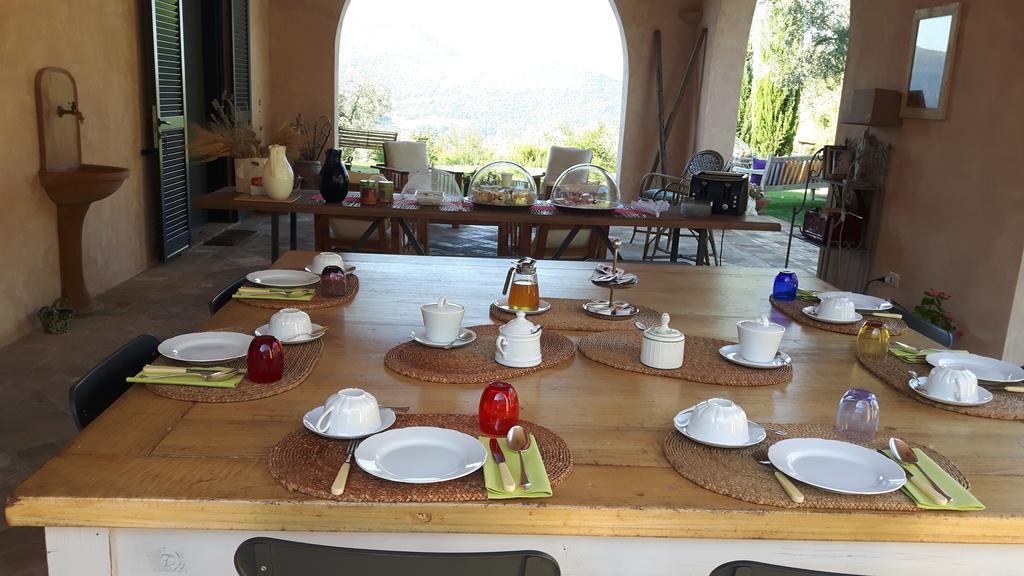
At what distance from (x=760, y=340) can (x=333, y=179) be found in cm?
329

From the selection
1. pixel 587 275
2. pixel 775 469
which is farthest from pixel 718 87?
pixel 775 469

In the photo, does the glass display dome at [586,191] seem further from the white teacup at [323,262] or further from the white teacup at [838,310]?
the white teacup at [838,310]

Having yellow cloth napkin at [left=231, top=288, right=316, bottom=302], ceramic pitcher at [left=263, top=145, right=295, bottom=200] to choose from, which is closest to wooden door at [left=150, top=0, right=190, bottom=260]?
ceramic pitcher at [left=263, top=145, right=295, bottom=200]

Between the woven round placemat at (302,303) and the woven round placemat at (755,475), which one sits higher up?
the woven round placemat at (302,303)

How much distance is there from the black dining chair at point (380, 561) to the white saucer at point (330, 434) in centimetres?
37

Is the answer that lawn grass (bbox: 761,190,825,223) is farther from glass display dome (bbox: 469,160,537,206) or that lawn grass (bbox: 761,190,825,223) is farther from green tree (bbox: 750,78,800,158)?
glass display dome (bbox: 469,160,537,206)

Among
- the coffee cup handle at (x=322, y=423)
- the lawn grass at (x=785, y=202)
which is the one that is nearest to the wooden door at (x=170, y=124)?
the coffee cup handle at (x=322, y=423)

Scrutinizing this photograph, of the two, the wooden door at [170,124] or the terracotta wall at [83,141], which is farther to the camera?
the wooden door at [170,124]

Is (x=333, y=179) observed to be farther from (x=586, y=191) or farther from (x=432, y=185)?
(x=586, y=191)

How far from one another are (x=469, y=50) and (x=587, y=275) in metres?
14.1

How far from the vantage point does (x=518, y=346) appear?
1939 millimetres

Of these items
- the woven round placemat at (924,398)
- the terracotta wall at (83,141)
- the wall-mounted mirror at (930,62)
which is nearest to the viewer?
the woven round placemat at (924,398)

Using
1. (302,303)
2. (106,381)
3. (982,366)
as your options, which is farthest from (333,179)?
(982,366)

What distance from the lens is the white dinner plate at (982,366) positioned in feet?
6.58
